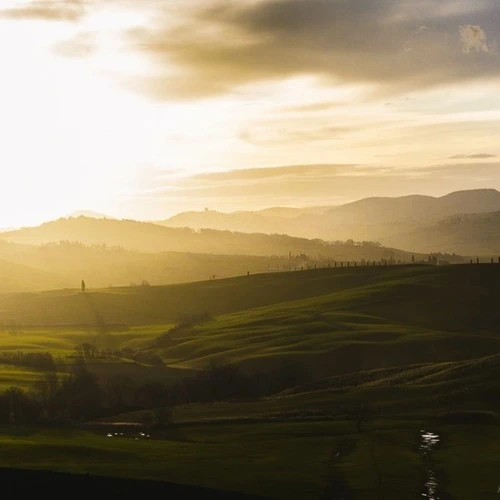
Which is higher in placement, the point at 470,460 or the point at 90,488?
the point at 90,488

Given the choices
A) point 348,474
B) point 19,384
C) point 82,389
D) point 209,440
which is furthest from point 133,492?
point 19,384

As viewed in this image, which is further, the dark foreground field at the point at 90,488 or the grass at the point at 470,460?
the dark foreground field at the point at 90,488

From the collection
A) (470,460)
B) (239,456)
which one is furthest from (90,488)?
(470,460)

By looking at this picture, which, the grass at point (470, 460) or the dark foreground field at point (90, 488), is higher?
the dark foreground field at point (90, 488)

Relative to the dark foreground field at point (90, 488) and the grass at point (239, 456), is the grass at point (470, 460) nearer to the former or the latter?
the grass at point (239, 456)

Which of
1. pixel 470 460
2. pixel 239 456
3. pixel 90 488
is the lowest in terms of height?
pixel 470 460

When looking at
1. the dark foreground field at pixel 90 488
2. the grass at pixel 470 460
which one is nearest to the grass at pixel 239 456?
the dark foreground field at pixel 90 488

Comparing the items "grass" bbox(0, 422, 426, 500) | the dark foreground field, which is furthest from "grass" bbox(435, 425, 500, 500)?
the dark foreground field

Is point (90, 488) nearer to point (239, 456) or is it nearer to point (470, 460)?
point (239, 456)

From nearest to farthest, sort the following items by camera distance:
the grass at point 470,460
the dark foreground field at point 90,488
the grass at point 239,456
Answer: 1. the grass at point 470,460
2. the dark foreground field at point 90,488
3. the grass at point 239,456

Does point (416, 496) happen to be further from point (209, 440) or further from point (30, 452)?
point (30, 452)

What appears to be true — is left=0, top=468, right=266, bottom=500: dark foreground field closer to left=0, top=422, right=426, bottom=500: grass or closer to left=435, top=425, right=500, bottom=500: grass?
left=0, top=422, right=426, bottom=500: grass
